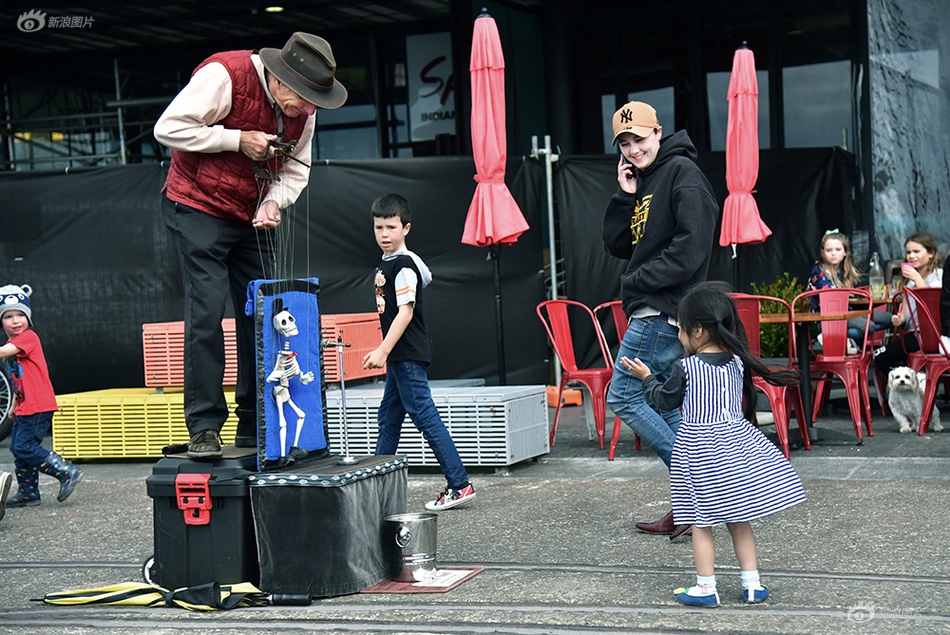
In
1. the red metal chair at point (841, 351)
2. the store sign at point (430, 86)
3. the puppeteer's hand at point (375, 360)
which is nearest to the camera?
the puppeteer's hand at point (375, 360)

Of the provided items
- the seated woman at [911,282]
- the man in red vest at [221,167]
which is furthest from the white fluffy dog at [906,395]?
the man in red vest at [221,167]

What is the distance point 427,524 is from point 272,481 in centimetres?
62

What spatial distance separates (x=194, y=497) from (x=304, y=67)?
67.5 inches

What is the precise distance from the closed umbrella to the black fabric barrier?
5.61 ft

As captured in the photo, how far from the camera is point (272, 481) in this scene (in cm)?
429

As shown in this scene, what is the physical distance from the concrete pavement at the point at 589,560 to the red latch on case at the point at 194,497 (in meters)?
0.34

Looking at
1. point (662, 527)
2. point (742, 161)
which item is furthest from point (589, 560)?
point (742, 161)

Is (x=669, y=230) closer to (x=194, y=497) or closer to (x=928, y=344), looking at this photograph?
(x=194, y=497)

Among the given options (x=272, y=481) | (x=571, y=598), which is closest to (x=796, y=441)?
(x=571, y=598)

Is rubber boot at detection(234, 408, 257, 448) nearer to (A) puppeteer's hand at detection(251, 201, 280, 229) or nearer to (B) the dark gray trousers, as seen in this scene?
(B) the dark gray trousers

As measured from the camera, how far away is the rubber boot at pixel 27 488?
6.80 m

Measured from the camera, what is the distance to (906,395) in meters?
7.97

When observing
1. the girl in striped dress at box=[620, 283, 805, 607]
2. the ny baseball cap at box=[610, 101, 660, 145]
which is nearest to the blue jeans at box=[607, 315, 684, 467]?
the girl in striped dress at box=[620, 283, 805, 607]

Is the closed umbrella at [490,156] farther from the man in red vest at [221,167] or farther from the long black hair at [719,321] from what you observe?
the long black hair at [719,321]
